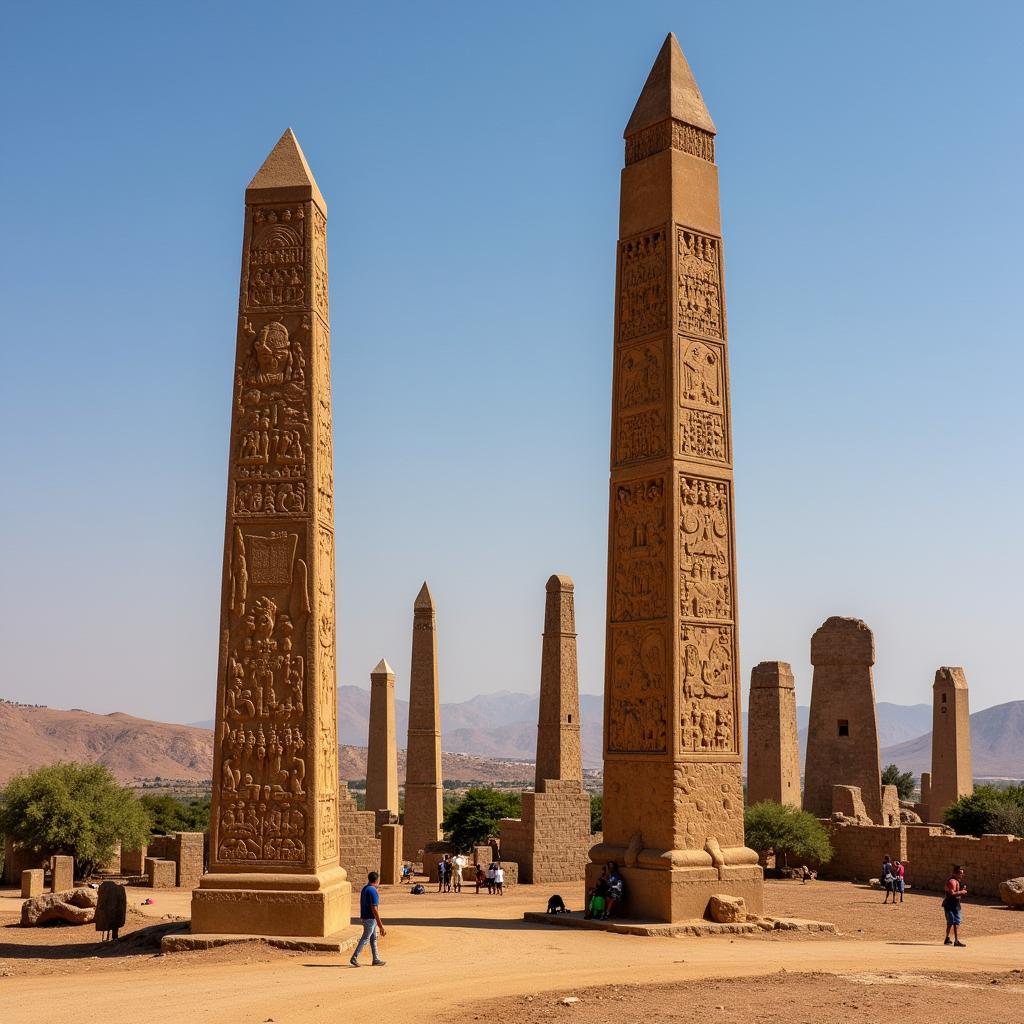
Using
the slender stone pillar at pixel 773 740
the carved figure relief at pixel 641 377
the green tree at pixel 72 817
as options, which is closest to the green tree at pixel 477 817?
the slender stone pillar at pixel 773 740

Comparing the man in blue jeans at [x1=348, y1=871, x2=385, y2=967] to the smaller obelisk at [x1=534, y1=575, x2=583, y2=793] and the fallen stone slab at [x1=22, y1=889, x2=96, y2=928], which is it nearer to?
the fallen stone slab at [x1=22, y1=889, x2=96, y2=928]

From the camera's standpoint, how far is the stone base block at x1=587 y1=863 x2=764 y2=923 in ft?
39.5

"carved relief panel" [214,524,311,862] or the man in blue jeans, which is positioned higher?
"carved relief panel" [214,524,311,862]

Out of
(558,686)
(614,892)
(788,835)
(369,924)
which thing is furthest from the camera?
(558,686)

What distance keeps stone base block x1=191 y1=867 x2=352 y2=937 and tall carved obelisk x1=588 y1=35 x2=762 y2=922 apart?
3.37 metres

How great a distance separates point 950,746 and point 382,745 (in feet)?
46.5

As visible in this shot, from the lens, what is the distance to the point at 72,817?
22094 millimetres

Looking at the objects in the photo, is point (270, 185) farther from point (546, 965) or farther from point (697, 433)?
point (546, 965)

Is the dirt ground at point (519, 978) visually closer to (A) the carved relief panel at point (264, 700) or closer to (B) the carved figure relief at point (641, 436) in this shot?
(A) the carved relief panel at point (264, 700)

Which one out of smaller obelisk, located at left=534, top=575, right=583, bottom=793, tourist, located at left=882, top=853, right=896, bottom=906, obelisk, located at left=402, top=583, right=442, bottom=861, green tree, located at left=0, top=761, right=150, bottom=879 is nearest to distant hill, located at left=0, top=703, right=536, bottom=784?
obelisk, located at left=402, top=583, right=442, bottom=861

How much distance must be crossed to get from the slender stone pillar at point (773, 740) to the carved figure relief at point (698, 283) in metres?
14.6

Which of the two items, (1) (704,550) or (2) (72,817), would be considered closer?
(1) (704,550)

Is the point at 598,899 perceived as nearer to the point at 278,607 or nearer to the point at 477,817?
the point at 278,607

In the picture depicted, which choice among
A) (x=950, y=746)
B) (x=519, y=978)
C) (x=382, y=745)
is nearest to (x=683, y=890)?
(x=519, y=978)
